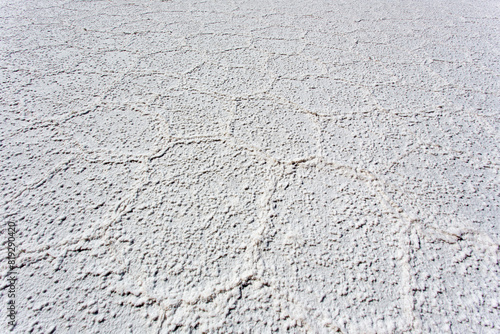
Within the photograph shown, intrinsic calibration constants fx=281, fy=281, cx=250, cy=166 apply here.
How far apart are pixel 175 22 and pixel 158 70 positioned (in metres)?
0.56

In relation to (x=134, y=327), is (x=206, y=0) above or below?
above

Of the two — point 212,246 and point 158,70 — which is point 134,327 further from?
point 158,70

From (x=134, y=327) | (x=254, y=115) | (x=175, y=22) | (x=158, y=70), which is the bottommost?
(x=134, y=327)

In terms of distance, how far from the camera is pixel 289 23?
1.56 metres

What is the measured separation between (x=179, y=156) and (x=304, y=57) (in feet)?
2.56

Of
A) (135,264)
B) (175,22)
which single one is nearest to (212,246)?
(135,264)

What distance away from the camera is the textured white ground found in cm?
50

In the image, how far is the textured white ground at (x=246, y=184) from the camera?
504 mm

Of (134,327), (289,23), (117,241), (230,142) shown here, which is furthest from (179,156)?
(289,23)

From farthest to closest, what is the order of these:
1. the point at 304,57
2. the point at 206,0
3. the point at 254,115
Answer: the point at 206,0 → the point at 304,57 → the point at 254,115

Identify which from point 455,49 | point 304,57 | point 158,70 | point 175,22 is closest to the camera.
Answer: point 158,70

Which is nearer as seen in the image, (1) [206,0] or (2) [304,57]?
(2) [304,57]

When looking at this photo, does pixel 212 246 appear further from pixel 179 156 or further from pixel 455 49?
pixel 455 49

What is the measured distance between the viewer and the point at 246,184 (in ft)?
2.32
